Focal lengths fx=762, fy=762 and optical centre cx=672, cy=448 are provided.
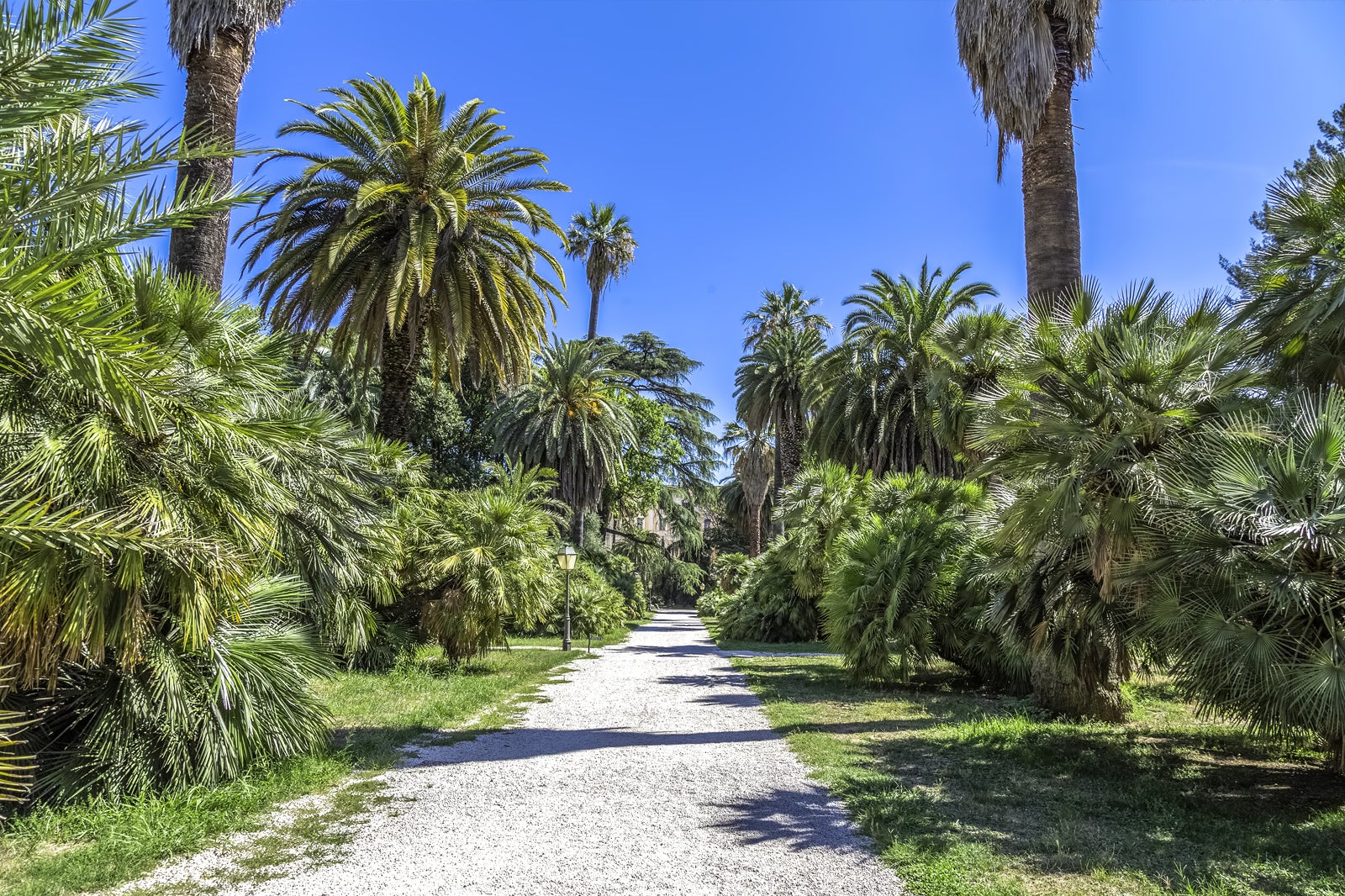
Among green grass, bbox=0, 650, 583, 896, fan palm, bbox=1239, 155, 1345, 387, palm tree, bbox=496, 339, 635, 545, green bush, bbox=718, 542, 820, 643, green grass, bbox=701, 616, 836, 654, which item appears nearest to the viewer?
green grass, bbox=0, 650, 583, 896

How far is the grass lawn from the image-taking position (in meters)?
4.32

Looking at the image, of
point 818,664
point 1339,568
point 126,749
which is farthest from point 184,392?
point 818,664

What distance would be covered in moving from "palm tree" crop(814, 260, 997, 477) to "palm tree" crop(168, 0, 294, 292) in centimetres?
1774

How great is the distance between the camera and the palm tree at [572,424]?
2797 centimetres

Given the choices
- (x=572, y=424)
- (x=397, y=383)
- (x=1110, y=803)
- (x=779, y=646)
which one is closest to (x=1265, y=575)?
(x=1110, y=803)

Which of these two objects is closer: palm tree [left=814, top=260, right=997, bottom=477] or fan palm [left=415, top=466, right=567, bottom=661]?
fan palm [left=415, top=466, right=567, bottom=661]

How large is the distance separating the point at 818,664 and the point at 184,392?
14.5 meters

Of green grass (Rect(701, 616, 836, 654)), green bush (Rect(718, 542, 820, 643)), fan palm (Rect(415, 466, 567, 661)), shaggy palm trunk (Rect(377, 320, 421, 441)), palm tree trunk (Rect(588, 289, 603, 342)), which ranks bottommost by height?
green grass (Rect(701, 616, 836, 654))

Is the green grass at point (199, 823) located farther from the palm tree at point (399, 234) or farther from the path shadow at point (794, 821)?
the palm tree at point (399, 234)

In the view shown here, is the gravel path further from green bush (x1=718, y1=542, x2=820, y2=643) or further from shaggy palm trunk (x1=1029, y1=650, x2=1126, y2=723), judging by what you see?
green bush (x1=718, y1=542, x2=820, y2=643)

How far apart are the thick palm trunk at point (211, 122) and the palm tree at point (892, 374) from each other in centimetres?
1779

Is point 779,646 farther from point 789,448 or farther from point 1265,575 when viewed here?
point 1265,575

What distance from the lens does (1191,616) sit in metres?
5.65

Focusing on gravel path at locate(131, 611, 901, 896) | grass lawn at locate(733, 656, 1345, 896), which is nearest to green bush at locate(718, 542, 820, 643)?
grass lawn at locate(733, 656, 1345, 896)
